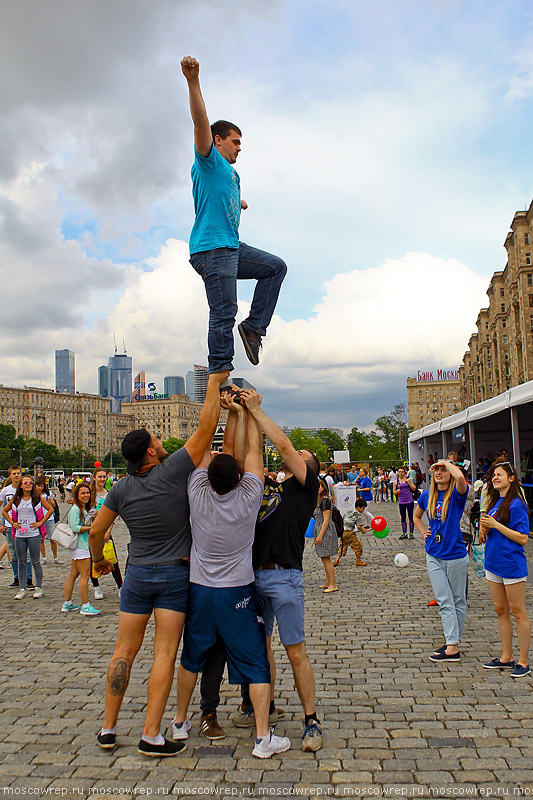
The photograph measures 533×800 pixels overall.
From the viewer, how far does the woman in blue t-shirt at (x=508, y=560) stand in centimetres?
663

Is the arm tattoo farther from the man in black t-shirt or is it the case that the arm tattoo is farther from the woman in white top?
the woman in white top

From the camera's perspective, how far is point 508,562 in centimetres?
663

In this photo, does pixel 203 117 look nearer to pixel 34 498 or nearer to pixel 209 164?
pixel 209 164

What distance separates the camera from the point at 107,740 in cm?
507

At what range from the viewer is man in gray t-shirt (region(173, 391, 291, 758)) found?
4.96 m

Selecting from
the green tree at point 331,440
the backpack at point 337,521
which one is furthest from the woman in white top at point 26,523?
the green tree at point 331,440

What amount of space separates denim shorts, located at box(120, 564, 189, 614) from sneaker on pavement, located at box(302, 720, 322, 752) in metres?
1.37

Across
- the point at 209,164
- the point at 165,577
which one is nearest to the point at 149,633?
the point at 165,577

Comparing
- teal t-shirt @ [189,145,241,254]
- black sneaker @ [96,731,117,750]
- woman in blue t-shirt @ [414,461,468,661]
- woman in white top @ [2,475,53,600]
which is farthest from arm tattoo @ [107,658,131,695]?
woman in white top @ [2,475,53,600]

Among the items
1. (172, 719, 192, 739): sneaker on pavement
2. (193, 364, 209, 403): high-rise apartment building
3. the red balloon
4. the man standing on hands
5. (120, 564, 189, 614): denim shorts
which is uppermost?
the man standing on hands

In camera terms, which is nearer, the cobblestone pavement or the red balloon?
the cobblestone pavement

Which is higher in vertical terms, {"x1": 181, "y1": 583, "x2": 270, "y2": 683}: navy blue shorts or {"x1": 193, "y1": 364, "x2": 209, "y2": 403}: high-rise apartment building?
{"x1": 193, "y1": 364, "x2": 209, "y2": 403}: high-rise apartment building

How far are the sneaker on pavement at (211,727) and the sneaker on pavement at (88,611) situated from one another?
16.8 feet

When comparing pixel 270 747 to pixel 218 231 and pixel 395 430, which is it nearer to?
pixel 218 231
